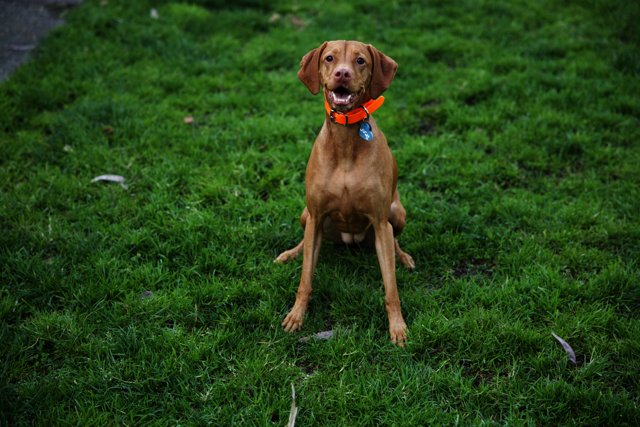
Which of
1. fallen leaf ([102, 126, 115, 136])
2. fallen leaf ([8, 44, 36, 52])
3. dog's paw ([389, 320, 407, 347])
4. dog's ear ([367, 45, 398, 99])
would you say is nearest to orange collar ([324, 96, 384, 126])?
dog's ear ([367, 45, 398, 99])

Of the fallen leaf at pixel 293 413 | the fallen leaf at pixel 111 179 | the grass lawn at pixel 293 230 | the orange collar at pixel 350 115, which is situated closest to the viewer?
the fallen leaf at pixel 293 413

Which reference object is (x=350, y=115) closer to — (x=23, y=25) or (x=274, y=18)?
(x=274, y=18)

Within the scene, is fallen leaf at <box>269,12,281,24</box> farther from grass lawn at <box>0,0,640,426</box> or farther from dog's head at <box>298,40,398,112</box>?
dog's head at <box>298,40,398,112</box>

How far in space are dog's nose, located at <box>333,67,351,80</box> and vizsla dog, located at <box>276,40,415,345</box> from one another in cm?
6

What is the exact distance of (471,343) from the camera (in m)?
3.60

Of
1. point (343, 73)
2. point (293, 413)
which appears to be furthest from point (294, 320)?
point (343, 73)

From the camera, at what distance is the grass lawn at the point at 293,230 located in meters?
3.28

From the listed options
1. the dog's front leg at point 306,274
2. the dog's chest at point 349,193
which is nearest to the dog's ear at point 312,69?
the dog's chest at point 349,193

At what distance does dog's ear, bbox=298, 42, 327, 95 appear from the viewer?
3.72 metres

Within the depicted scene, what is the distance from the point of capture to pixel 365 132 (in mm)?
3602

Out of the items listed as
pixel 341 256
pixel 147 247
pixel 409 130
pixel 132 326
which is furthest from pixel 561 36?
pixel 132 326

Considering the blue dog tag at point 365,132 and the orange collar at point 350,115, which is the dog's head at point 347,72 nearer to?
the orange collar at point 350,115

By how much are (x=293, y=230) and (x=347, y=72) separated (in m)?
1.68

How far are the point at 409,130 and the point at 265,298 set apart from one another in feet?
9.51
